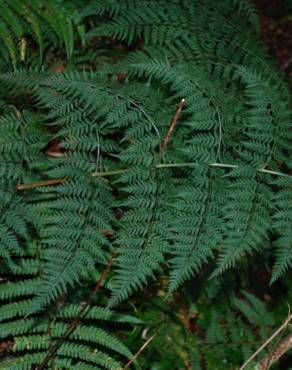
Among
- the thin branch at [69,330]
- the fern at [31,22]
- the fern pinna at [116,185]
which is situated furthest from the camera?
the fern at [31,22]

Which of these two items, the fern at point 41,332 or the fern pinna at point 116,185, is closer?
the fern pinna at point 116,185

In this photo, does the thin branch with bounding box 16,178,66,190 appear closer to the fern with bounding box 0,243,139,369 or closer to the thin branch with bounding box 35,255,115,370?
the fern with bounding box 0,243,139,369

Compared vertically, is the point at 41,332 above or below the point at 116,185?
below

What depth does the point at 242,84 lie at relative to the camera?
325cm

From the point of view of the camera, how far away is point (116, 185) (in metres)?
2.71

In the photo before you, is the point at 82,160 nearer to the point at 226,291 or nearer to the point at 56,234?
the point at 56,234

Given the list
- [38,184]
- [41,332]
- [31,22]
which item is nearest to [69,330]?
[41,332]

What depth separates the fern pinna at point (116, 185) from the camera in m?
2.25

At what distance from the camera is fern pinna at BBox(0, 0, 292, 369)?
2.25 meters

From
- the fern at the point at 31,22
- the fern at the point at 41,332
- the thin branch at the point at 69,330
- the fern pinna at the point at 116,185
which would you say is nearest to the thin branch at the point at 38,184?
the fern pinna at the point at 116,185

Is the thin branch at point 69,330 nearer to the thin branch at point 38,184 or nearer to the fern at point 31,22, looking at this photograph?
the thin branch at point 38,184

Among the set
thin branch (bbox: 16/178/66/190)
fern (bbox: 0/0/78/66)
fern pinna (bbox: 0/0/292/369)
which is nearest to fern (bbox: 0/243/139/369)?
fern pinna (bbox: 0/0/292/369)

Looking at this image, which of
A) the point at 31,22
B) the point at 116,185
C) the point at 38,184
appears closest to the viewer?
the point at 38,184

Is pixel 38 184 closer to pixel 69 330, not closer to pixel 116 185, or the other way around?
pixel 116 185
